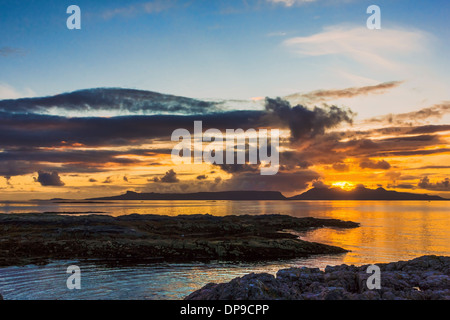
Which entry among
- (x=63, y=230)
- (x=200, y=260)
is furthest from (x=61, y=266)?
(x=63, y=230)

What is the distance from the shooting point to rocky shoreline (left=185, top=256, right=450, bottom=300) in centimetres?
1504

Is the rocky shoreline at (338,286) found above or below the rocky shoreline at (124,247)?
above

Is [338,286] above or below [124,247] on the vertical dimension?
above

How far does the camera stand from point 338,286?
17922mm

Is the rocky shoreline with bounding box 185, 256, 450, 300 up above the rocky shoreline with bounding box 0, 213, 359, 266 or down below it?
above

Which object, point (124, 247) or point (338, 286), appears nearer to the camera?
point (338, 286)

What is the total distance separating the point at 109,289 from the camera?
2844 cm

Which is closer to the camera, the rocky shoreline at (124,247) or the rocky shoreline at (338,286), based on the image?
the rocky shoreline at (338,286)

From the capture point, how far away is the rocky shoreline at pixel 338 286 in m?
15.0

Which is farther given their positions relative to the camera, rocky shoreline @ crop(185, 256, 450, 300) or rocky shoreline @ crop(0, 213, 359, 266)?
rocky shoreline @ crop(0, 213, 359, 266)
